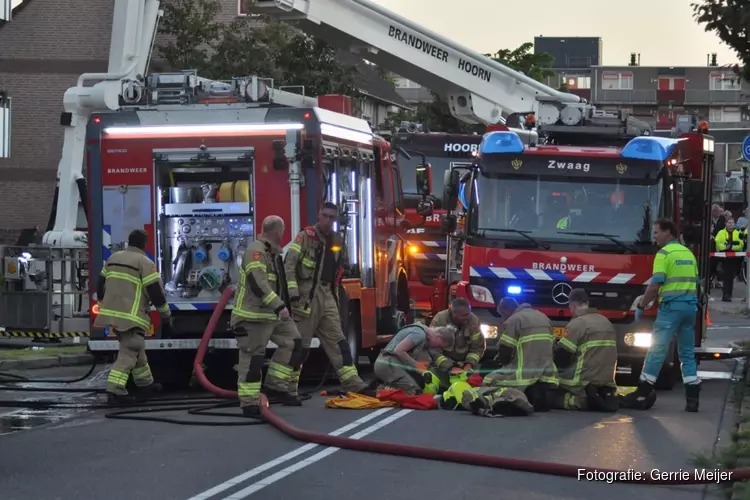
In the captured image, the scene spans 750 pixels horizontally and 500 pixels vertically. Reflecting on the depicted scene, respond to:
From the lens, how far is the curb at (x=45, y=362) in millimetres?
17156

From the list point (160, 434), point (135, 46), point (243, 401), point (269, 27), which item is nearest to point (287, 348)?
point (243, 401)

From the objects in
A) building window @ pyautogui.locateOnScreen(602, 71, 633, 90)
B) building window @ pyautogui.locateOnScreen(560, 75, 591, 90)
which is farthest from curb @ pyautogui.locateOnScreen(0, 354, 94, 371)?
building window @ pyautogui.locateOnScreen(560, 75, 591, 90)

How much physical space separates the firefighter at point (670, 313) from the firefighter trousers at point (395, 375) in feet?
6.52

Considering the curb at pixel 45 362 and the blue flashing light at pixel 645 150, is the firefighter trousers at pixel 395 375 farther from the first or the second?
the curb at pixel 45 362

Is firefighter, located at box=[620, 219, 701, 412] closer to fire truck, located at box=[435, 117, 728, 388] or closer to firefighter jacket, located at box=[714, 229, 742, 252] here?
fire truck, located at box=[435, 117, 728, 388]

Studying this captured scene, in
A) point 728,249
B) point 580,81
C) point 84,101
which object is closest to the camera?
point 84,101

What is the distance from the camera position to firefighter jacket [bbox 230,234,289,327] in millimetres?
12352

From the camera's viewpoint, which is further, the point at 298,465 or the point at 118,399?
the point at 118,399

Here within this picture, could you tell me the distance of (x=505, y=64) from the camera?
3950 centimetres

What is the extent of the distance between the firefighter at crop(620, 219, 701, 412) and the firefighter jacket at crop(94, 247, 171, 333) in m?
4.52

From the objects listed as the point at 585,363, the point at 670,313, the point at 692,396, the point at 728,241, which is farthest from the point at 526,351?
the point at 728,241

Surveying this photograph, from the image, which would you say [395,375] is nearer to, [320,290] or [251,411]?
[320,290]

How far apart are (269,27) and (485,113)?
27.8 ft

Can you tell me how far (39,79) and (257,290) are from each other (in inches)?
1150
